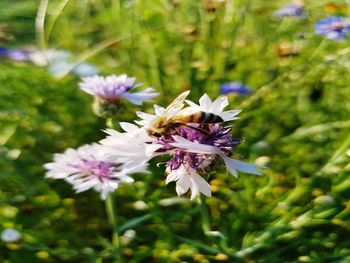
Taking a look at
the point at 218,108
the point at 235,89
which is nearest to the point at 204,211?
the point at 218,108

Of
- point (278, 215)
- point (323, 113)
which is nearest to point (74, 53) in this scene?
point (323, 113)

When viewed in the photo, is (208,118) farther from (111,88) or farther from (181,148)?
(111,88)

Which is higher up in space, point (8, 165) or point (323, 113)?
point (323, 113)

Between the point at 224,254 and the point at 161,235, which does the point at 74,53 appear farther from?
→ the point at 224,254

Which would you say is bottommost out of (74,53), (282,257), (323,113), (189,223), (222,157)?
(222,157)

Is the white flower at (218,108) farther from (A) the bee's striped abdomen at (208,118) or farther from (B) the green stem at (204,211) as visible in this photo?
(B) the green stem at (204,211)

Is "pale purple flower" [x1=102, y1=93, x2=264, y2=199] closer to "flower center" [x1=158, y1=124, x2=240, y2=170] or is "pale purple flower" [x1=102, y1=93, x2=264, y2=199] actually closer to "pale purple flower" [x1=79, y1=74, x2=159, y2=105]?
"flower center" [x1=158, y1=124, x2=240, y2=170]

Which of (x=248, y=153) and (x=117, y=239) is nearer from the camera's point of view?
(x=117, y=239)
